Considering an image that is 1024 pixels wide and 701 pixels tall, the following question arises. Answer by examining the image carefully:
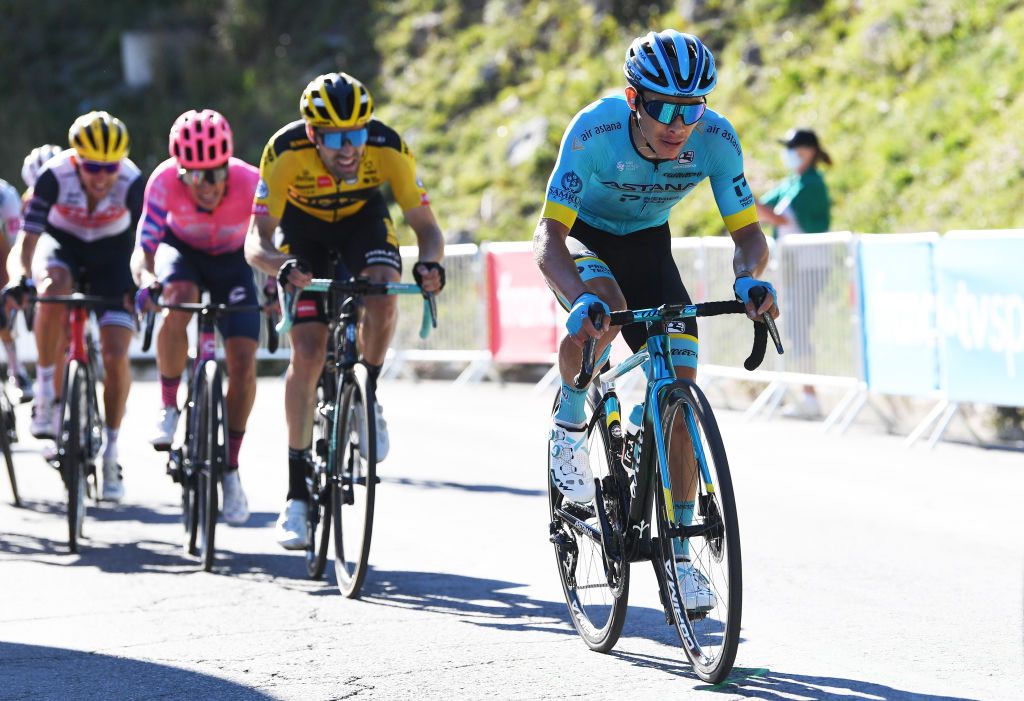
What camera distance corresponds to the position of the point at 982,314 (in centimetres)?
1088

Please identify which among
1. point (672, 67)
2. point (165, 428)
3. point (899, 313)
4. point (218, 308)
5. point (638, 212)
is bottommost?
point (165, 428)

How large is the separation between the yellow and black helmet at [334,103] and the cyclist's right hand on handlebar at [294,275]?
2.26 feet

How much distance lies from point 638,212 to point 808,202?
7722 mm

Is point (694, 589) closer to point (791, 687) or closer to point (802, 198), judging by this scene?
point (791, 687)

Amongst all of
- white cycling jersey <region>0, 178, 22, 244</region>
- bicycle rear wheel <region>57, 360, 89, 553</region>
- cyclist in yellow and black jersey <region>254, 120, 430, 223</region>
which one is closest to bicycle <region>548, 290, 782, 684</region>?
cyclist in yellow and black jersey <region>254, 120, 430, 223</region>

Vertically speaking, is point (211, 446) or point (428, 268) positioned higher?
point (428, 268)

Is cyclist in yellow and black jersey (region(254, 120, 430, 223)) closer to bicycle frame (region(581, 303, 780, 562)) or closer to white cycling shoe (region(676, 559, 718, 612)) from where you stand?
bicycle frame (region(581, 303, 780, 562))

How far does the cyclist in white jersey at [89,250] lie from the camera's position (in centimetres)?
961

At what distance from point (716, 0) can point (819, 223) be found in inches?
506

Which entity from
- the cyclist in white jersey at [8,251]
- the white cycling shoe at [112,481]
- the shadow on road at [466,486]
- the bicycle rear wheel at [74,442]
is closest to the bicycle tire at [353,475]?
the bicycle rear wheel at [74,442]

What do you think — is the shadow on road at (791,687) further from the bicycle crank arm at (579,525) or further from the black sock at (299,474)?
the black sock at (299,474)

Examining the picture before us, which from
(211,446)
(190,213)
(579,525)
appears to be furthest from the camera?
(190,213)

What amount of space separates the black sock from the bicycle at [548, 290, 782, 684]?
6.22ft

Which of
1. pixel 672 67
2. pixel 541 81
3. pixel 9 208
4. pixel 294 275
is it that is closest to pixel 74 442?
pixel 294 275
